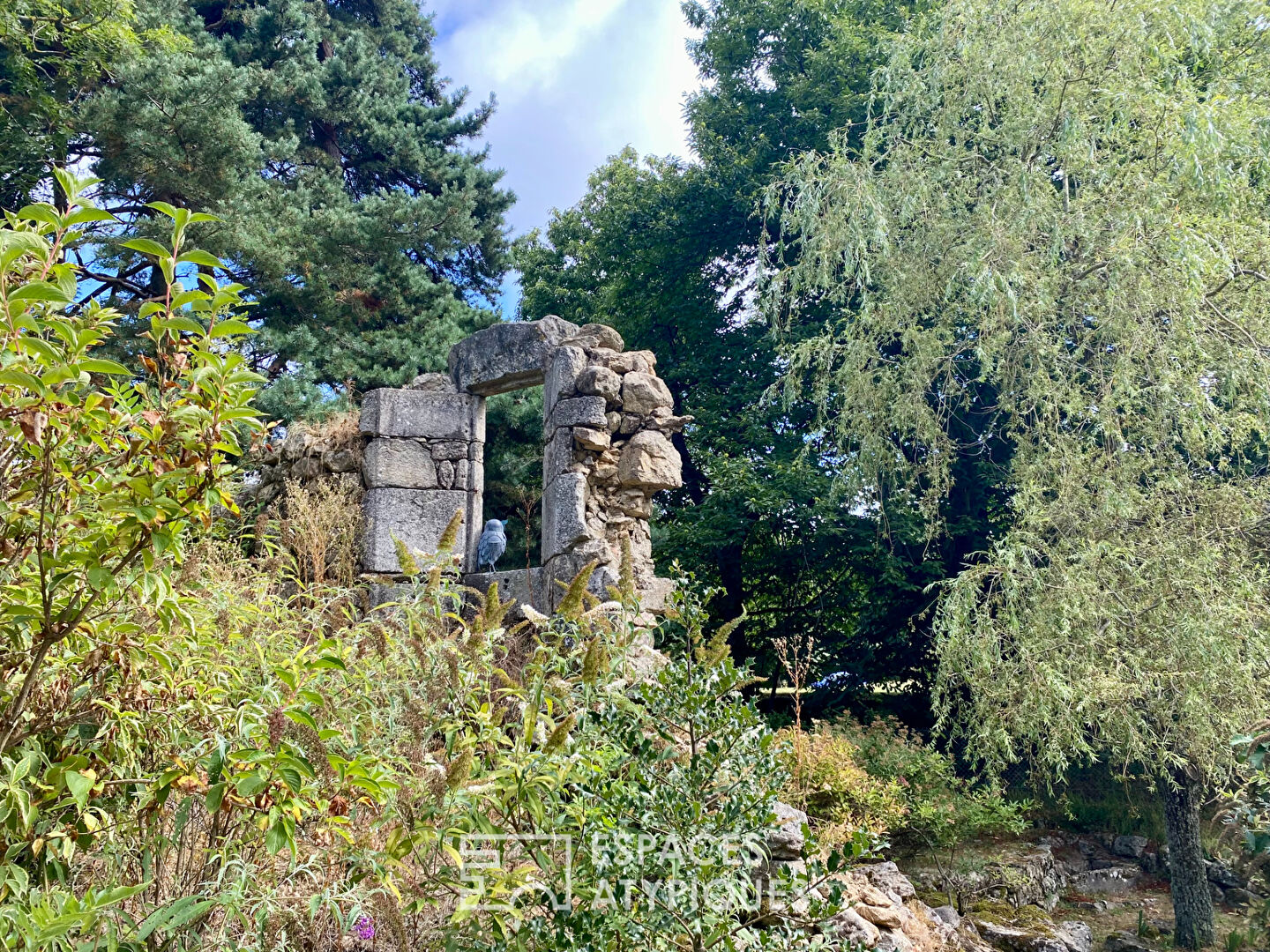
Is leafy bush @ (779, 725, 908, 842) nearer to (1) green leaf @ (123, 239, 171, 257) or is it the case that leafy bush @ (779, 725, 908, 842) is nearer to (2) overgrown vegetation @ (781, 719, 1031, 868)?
(2) overgrown vegetation @ (781, 719, 1031, 868)

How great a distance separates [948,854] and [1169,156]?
5819 mm

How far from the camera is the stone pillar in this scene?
7.10 meters

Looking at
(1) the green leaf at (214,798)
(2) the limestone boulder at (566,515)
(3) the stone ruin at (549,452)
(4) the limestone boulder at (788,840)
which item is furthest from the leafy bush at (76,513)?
(2) the limestone boulder at (566,515)

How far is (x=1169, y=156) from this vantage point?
21.4 feet

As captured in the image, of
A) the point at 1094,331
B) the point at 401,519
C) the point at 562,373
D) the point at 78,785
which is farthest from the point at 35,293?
the point at 1094,331

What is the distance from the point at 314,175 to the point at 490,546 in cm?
803

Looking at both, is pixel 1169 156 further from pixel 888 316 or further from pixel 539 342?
pixel 539 342

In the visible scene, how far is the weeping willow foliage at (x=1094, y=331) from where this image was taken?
6.02m

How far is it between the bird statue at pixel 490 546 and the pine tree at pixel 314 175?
4.24 metres

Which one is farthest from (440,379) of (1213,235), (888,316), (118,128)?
(1213,235)

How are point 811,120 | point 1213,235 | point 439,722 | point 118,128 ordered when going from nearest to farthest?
1. point 439,722
2. point 1213,235
3. point 118,128
4. point 811,120

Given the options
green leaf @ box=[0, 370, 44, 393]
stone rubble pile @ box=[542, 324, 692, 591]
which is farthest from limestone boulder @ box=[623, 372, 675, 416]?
green leaf @ box=[0, 370, 44, 393]

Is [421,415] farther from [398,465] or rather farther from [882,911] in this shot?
[882,911]

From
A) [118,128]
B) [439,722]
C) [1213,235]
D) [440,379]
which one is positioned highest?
[118,128]
